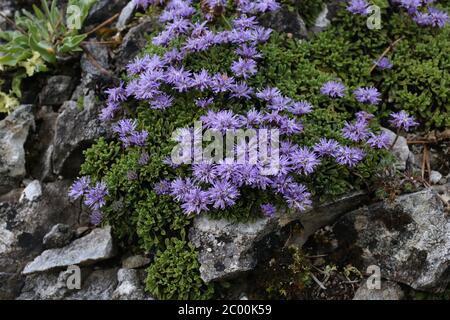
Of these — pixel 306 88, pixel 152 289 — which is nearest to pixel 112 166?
pixel 152 289

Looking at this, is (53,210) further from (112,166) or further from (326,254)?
(326,254)

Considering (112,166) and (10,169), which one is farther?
(10,169)

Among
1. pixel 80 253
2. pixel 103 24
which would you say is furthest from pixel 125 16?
pixel 80 253

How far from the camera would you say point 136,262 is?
17.0ft

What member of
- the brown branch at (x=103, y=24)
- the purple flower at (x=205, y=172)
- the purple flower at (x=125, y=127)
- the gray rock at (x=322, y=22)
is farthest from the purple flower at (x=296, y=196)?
the brown branch at (x=103, y=24)

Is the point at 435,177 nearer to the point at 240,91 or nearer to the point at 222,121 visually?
the point at 240,91

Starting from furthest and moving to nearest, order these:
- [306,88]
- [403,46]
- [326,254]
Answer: [403,46]
[306,88]
[326,254]

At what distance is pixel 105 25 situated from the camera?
679cm

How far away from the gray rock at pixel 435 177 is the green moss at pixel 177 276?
7.43ft

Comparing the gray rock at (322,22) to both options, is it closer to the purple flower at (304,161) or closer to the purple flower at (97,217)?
the purple flower at (304,161)

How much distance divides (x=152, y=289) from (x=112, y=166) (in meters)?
1.13

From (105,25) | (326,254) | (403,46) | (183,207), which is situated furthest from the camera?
(105,25)

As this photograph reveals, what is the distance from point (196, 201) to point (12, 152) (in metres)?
2.19

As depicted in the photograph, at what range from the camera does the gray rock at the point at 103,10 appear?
22.4ft
